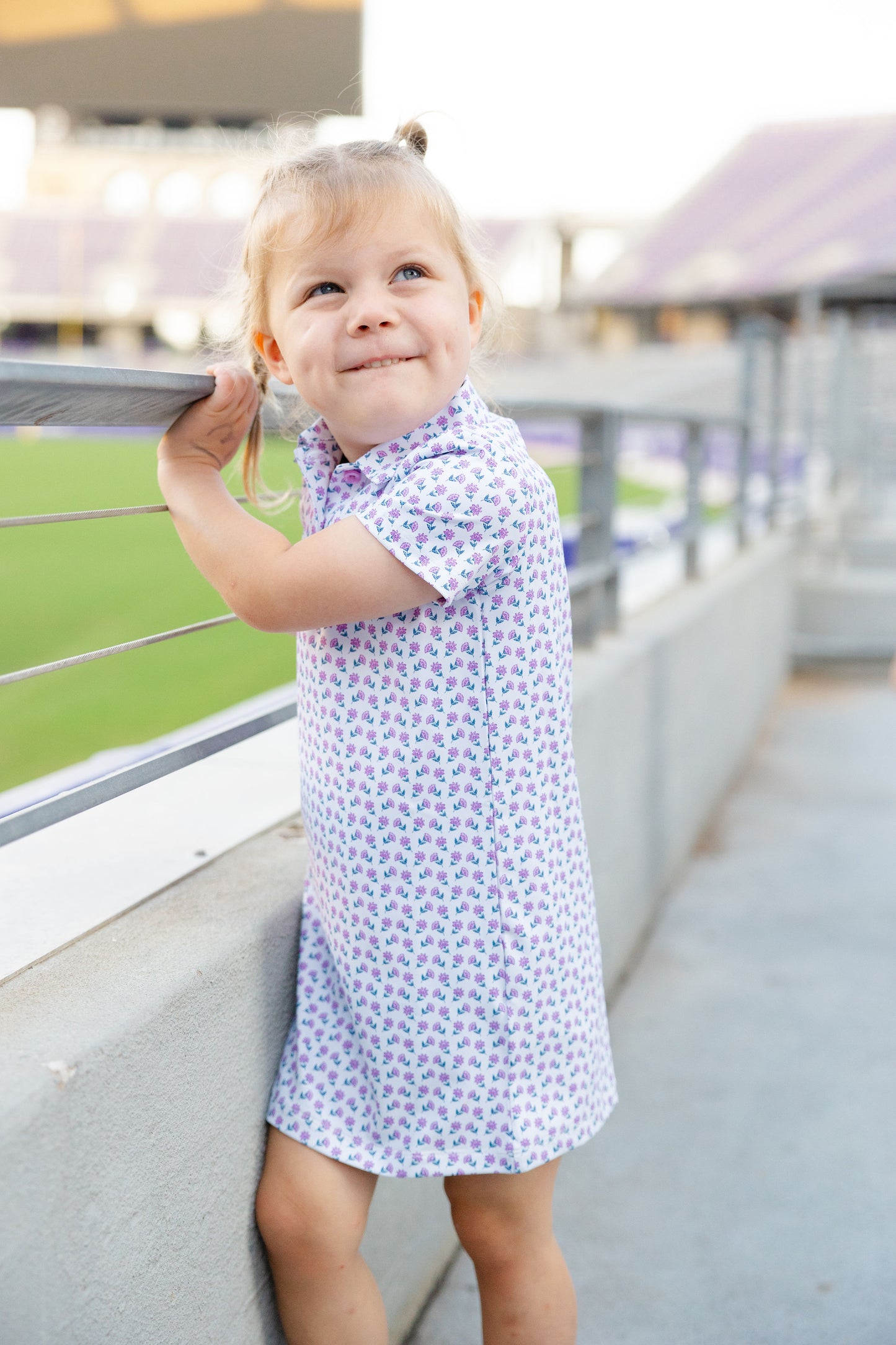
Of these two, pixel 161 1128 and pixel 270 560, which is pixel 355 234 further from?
pixel 161 1128

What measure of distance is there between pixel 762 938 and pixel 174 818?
6.85ft

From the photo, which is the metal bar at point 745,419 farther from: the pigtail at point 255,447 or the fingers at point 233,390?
the fingers at point 233,390

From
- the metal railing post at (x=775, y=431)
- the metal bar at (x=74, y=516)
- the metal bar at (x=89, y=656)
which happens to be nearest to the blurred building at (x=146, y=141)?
the metal bar at (x=74, y=516)

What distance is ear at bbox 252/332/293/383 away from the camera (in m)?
1.42

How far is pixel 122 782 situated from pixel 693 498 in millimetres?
3503

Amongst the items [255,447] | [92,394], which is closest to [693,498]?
[255,447]

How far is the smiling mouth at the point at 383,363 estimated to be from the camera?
1309 millimetres

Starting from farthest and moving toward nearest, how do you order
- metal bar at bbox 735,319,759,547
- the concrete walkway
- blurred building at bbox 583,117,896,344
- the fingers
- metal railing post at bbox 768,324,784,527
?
blurred building at bbox 583,117,896,344
metal railing post at bbox 768,324,784,527
metal bar at bbox 735,319,759,547
the concrete walkway
the fingers

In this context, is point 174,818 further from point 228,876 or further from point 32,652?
point 32,652

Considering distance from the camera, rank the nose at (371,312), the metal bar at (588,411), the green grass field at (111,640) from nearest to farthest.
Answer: the nose at (371,312), the metal bar at (588,411), the green grass field at (111,640)

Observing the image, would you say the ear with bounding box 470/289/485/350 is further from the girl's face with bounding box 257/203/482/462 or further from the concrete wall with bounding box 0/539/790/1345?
the concrete wall with bounding box 0/539/790/1345

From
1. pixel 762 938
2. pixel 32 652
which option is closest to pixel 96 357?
pixel 32 652

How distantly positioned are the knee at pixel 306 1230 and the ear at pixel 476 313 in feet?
3.03

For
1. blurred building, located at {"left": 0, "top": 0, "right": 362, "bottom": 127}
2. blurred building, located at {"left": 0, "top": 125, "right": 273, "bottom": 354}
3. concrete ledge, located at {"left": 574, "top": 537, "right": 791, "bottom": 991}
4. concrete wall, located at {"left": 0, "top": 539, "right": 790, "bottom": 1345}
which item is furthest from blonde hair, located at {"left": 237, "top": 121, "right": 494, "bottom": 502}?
blurred building, located at {"left": 0, "top": 125, "right": 273, "bottom": 354}
